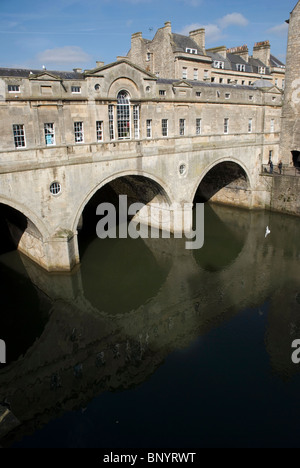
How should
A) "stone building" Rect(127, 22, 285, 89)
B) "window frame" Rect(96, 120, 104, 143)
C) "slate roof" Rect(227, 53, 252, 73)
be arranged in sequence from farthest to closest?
"slate roof" Rect(227, 53, 252, 73)
"stone building" Rect(127, 22, 285, 89)
"window frame" Rect(96, 120, 104, 143)

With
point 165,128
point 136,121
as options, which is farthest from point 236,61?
point 136,121

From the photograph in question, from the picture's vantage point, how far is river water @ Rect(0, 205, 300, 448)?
1071cm

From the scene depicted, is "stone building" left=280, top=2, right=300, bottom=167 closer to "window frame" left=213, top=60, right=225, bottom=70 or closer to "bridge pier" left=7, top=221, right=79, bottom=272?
"window frame" left=213, top=60, right=225, bottom=70

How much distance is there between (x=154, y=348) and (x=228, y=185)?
2194 cm

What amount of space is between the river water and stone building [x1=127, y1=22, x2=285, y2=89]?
2177 centimetres

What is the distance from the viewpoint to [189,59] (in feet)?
119

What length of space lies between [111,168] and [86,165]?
1.73 meters

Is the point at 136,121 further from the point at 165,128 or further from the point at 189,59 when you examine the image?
the point at 189,59

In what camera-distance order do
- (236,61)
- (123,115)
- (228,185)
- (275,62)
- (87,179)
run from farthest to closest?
(275,62)
(236,61)
(228,185)
(123,115)
(87,179)

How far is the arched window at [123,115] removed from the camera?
2061 cm

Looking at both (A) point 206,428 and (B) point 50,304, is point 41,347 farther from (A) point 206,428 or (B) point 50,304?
(A) point 206,428

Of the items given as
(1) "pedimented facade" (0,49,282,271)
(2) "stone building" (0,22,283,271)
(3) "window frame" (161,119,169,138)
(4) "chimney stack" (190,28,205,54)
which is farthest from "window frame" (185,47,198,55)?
(3) "window frame" (161,119,169,138)
